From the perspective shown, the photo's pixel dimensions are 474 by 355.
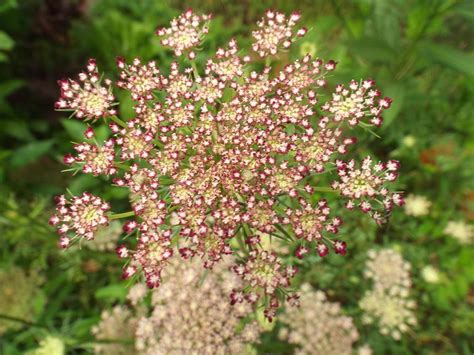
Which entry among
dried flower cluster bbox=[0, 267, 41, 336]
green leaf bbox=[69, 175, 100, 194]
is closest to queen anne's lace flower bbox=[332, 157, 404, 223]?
green leaf bbox=[69, 175, 100, 194]

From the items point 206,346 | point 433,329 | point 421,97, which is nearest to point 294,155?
point 206,346

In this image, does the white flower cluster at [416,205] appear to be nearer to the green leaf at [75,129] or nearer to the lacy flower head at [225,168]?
the lacy flower head at [225,168]

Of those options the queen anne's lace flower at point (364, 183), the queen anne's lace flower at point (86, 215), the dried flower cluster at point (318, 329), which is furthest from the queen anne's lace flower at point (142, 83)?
the dried flower cluster at point (318, 329)

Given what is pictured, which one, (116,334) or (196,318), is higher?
(116,334)

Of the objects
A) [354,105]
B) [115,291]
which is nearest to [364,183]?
[354,105]

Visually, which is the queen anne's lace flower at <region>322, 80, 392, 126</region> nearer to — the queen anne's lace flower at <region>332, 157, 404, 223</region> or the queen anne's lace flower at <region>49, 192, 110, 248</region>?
the queen anne's lace flower at <region>332, 157, 404, 223</region>

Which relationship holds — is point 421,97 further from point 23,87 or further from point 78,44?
point 23,87

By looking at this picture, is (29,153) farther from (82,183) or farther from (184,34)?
(184,34)
